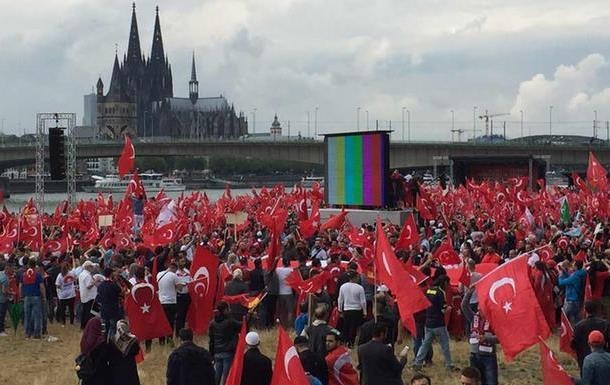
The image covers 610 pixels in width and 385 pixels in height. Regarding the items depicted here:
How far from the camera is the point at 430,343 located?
12.0m

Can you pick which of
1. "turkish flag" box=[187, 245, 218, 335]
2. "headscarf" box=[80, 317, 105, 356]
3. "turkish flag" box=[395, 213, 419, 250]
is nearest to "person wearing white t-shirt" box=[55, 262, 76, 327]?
"turkish flag" box=[187, 245, 218, 335]

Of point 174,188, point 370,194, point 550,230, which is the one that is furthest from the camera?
point 174,188

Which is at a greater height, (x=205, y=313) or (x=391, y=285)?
(x=391, y=285)

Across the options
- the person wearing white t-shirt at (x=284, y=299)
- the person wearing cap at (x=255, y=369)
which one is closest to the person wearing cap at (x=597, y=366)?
the person wearing cap at (x=255, y=369)

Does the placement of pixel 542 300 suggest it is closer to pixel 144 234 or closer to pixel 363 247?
pixel 363 247

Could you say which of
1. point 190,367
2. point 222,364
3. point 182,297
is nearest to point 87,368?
point 190,367

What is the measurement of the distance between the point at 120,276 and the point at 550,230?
12.5 meters

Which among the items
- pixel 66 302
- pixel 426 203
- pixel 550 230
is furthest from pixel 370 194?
pixel 66 302

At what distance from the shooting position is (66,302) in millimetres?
16422

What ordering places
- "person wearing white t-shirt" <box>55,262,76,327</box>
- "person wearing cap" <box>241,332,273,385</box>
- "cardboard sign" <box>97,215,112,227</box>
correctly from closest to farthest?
"person wearing cap" <box>241,332,273,385</box>, "person wearing white t-shirt" <box>55,262,76,327</box>, "cardboard sign" <box>97,215,112,227</box>

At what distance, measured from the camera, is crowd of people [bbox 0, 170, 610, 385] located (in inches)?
357

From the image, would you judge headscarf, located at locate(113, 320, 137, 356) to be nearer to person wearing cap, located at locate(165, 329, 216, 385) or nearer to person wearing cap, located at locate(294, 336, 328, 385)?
person wearing cap, located at locate(165, 329, 216, 385)

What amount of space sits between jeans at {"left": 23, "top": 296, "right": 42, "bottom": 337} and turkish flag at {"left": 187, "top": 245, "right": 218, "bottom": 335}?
9.01 ft

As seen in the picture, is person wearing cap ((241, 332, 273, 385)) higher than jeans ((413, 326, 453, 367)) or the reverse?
higher
